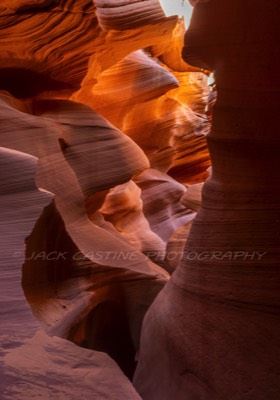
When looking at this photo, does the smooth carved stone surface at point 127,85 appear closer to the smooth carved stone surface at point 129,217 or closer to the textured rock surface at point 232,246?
the smooth carved stone surface at point 129,217

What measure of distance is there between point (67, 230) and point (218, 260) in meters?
1.19

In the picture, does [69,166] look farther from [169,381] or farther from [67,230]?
[169,381]

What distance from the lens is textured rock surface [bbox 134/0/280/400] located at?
2109 mm

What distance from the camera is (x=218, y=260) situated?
233cm

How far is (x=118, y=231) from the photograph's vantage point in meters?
4.45

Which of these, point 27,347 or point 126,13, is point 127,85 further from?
point 27,347

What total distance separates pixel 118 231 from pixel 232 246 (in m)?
2.23

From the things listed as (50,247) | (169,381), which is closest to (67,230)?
(50,247)

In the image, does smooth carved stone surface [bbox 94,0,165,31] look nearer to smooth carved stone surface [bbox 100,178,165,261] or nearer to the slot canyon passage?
the slot canyon passage

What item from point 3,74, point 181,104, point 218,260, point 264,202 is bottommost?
point 181,104

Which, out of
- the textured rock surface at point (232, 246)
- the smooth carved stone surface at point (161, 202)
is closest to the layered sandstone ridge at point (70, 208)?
the textured rock surface at point (232, 246)

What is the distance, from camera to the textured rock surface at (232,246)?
2109mm

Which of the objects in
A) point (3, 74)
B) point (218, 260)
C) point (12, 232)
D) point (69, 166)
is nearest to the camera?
point (12, 232)

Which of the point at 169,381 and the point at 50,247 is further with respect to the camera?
the point at 50,247
